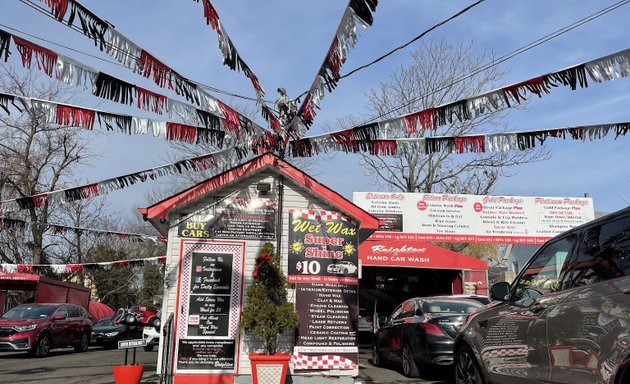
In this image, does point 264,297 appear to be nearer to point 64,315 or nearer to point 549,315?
point 549,315

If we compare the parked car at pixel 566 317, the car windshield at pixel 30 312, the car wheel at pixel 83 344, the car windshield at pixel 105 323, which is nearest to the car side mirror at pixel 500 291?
the parked car at pixel 566 317

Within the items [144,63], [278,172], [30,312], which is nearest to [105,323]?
[30,312]

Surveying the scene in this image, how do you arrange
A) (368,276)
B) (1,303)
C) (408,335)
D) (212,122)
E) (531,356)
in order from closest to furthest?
(531,356), (212,122), (408,335), (368,276), (1,303)

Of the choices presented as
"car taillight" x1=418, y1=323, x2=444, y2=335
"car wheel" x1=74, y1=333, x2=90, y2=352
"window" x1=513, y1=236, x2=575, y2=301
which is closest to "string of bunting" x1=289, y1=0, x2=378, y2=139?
"window" x1=513, y1=236, x2=575, y2=301

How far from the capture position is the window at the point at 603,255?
148 inches

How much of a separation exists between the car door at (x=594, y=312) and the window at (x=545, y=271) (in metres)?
0.21

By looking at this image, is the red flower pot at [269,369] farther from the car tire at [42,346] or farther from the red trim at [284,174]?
the car tire at [42,346]

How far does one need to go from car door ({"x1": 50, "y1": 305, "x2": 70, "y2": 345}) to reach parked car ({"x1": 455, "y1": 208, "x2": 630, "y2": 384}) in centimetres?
1517

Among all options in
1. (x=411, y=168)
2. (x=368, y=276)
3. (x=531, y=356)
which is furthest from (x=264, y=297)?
(x=411, y=168)

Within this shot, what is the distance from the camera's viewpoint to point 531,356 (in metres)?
4.51

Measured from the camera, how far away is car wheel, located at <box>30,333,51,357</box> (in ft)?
52.0

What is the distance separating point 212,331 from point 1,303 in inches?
950

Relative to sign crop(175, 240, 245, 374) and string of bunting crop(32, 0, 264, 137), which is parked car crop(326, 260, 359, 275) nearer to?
sign crop(175, 240, 245, 374)

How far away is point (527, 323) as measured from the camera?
4660mm
